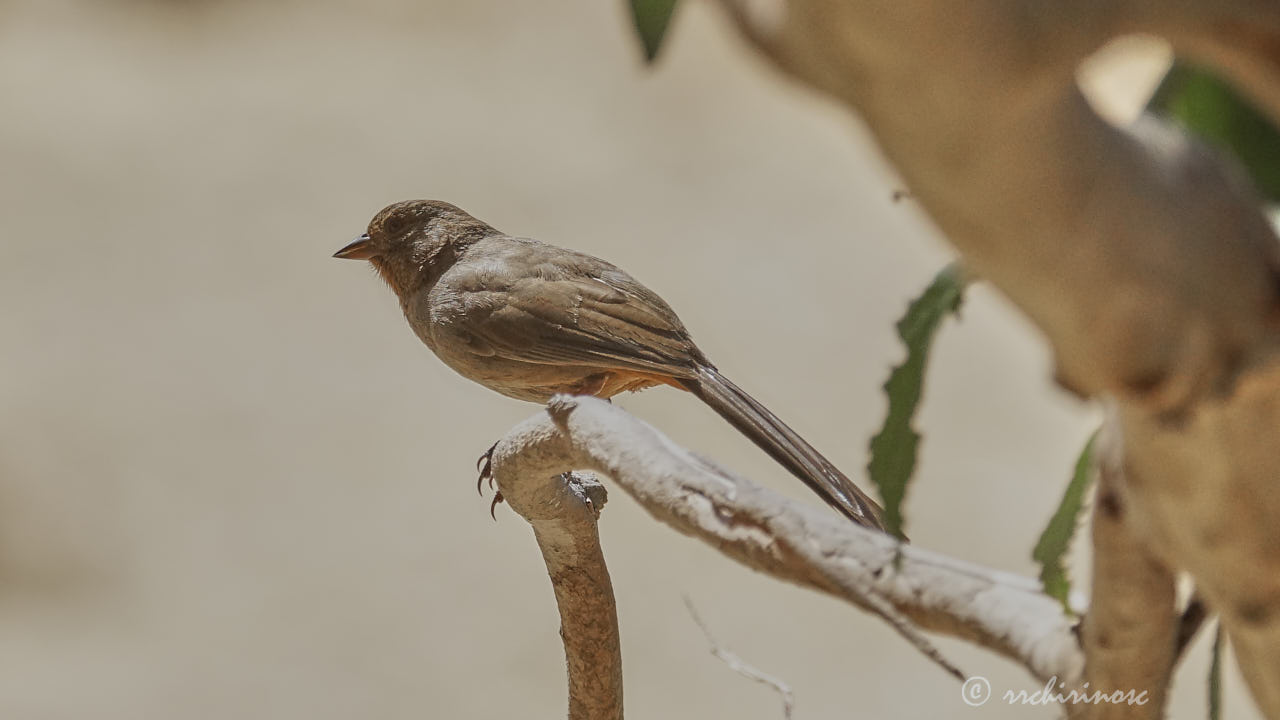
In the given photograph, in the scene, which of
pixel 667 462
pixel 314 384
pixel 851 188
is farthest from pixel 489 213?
pixel 667 462

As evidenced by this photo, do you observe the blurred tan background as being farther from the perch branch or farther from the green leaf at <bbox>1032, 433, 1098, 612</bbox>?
the green leaf at <bbox>1032, 433, 1098, 612</bbox>

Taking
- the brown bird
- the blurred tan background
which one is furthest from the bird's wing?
the blurred tan background

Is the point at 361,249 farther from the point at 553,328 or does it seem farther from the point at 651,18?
the point at 651,18

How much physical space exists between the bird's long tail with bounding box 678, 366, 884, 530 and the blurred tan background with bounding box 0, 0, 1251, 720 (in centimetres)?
235

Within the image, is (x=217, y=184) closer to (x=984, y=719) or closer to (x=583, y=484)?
(x=984, y=719)

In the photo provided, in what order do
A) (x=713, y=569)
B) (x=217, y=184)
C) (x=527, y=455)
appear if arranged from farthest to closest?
(x=217, y=184), (x=713, y=569), (x=527, y=455)

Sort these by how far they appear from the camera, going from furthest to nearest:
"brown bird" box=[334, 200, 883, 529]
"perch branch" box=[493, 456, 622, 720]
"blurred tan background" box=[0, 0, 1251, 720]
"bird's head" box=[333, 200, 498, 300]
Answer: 1. "blurred tan background" box=[0, 0, 1251, 720]
2. "bird's head" box=[333, 200, 498, 300]
3. "brown bird" box=[334, 200, 883, 529]
4. "perch branch" box=[493, 456, 622, 720]

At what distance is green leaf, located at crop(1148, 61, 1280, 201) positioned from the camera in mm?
892

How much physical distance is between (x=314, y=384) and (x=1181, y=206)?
5.32m

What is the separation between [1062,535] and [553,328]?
84 cm

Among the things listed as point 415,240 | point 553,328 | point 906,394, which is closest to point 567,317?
point 553,328

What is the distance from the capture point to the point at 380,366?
18.7ft

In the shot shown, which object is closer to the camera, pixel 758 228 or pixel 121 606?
pixel 121 606

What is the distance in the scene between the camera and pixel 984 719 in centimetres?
425
